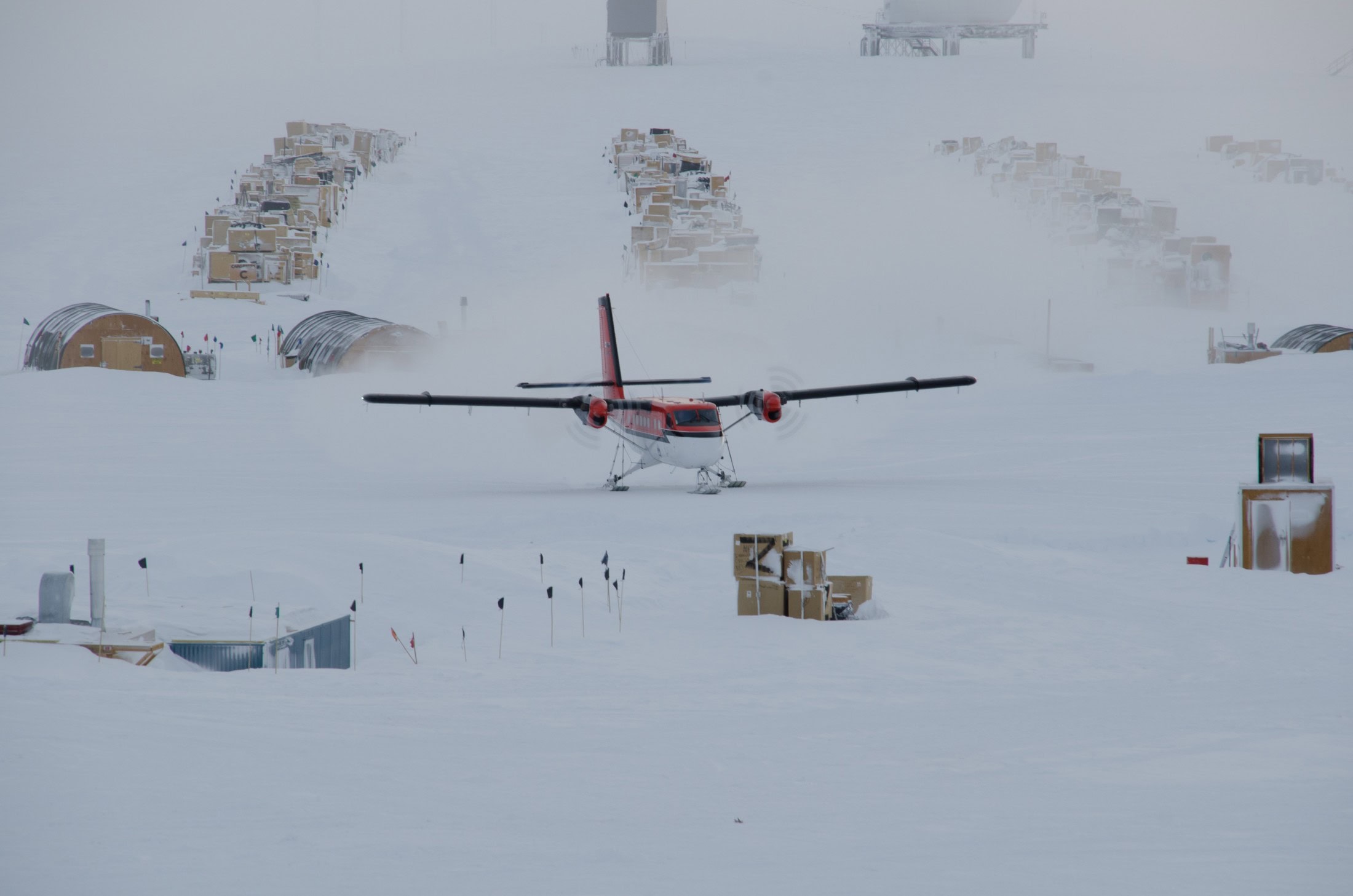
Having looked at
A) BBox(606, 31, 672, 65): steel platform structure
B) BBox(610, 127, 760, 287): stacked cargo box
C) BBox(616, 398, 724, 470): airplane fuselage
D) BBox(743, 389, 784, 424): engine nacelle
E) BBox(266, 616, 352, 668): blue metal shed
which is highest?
BBox(606, 31, 672, 65): steel platform structure

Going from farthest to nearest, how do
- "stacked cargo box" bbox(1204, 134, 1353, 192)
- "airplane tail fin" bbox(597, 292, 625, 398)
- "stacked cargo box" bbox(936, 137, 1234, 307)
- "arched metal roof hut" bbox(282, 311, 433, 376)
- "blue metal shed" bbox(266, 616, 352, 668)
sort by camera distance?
"stacked cargo box" bbox(1204, 134, 1353, 192), "stacked cargo box" bbox(936, 137, 1234, 307), "arched metal roof hut" bbox(282, 311, 433, 376), "airplane tail fin" bbox(597, 292, 625, 398), "blue metal shed" bbox(266, 616, 352, 668)

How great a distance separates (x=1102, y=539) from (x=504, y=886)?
16.6m

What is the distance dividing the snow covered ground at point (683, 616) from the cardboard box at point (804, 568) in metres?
0.62

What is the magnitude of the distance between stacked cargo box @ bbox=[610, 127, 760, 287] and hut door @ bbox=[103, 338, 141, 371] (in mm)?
27371

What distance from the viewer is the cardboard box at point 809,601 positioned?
15375mm

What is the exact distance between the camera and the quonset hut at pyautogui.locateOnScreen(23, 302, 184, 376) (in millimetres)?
41844

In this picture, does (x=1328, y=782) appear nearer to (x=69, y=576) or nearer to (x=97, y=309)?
(x=69, y=576)

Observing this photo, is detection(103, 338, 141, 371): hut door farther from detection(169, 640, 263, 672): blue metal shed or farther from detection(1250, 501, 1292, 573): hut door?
detection(1250, 501, 1292, 573): hut door

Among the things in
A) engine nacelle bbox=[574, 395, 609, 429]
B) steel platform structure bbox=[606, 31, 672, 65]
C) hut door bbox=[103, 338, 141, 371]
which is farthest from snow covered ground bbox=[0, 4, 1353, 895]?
steel platform structure bbox=[606, 31, 672, 65]

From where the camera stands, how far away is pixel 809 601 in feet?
50.7

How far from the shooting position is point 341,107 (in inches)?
4250

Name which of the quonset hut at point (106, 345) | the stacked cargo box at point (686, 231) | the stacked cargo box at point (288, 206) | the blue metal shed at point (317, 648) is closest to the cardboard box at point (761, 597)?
the blue metal shed at point (317, 648)

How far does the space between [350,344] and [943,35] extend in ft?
344

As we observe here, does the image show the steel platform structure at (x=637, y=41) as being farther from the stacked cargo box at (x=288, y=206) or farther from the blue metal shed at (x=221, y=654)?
the blue metal shed at (x=221, y=654)
